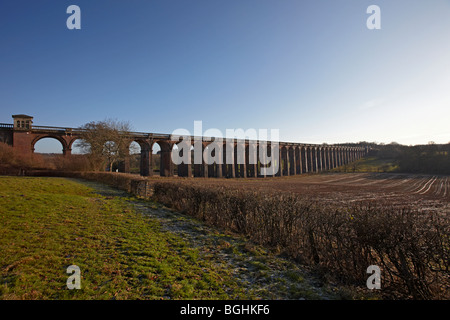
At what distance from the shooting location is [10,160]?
2391 centimetres

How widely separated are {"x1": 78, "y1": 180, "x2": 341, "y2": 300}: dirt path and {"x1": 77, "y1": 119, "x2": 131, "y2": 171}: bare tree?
78.8ft

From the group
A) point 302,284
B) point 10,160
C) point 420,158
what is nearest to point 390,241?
point 302,284

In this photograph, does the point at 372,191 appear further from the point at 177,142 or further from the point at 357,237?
the point at 177,142

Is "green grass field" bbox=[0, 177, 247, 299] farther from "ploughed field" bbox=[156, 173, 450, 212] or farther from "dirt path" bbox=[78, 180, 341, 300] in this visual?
"ploughed field" bbox=[156, 173, 450, 212]

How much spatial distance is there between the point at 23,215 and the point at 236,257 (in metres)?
6.78

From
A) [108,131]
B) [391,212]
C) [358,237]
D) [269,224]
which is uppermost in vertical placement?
[108,131]

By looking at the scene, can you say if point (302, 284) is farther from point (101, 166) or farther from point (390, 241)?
point (101, 166)

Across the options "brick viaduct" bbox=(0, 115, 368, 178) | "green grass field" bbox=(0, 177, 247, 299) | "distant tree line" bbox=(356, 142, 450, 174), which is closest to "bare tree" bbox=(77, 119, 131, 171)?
"brick viaduct" bbox=(0, 115, 368, 178)

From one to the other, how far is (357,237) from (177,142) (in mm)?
43767

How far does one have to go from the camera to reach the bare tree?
26812 millimetres

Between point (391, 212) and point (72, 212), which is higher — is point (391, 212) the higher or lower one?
the higher one

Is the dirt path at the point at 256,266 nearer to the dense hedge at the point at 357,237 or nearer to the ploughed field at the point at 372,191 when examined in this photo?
the dense hedge at the point at 357,237

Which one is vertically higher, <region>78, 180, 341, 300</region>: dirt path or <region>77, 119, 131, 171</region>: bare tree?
<region>77, 119, 131, 171</region>: bare tree

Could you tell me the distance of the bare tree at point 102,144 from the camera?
2681 cm
